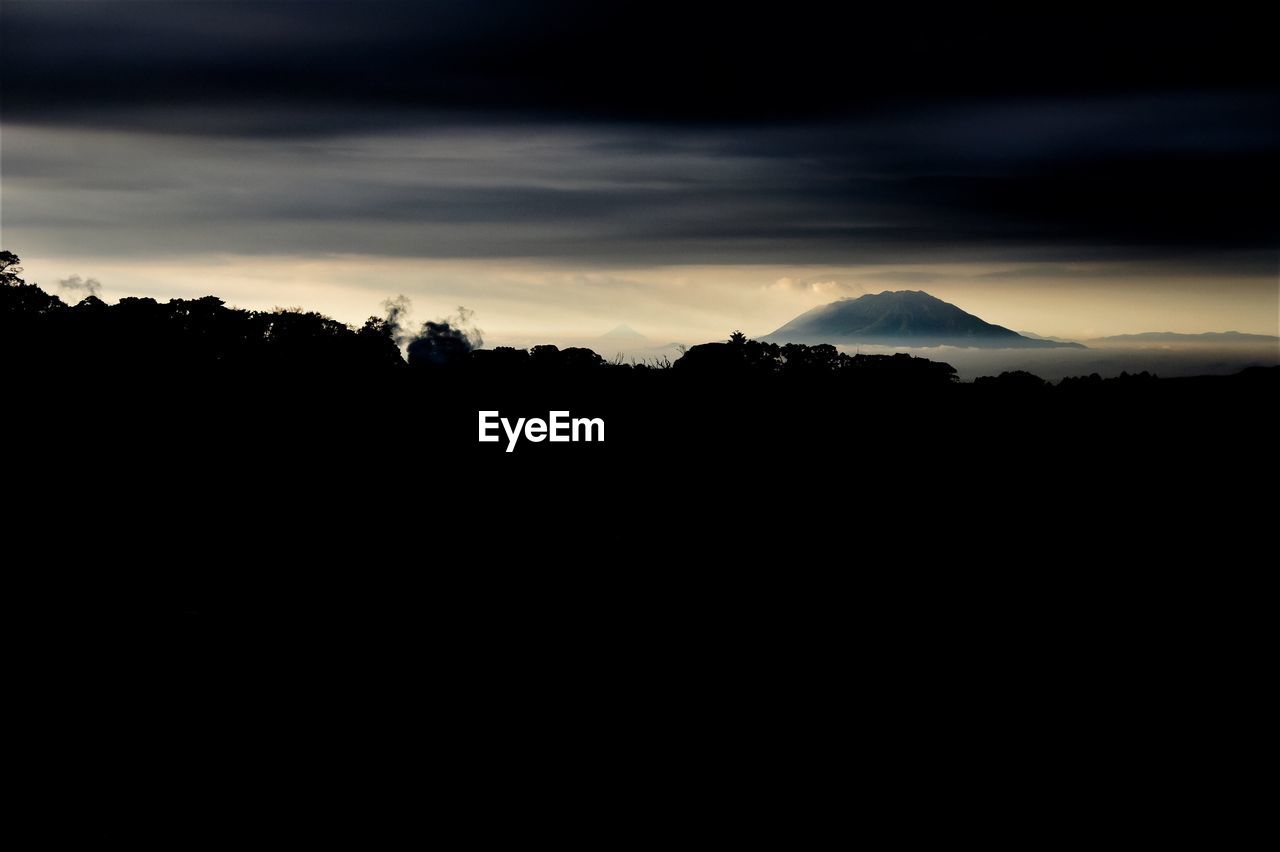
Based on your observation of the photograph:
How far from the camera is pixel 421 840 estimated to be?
839cm

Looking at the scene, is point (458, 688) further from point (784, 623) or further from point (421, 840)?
point (784, 623)

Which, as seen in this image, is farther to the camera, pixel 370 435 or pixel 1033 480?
pixel 370 435

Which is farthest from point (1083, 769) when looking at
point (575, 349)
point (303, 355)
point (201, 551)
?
point (303, 355)

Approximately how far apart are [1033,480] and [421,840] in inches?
542

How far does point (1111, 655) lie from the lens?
11945 mm

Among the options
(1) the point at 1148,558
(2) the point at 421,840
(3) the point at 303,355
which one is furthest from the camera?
(3) the point at 303,355

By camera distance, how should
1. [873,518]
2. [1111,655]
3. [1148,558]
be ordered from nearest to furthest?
[1111,655], [1148,558], [873,518]

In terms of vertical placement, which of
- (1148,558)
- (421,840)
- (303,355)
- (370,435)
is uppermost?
(303,355)

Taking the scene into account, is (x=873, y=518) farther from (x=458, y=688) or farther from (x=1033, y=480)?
(x=458, y=688)

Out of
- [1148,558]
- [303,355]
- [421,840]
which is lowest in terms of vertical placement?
[421,840]

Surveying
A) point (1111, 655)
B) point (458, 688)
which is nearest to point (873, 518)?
point (1111, 655)

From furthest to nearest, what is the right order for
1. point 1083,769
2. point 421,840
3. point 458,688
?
point 458,688 < point 1083,769 < point 421,840

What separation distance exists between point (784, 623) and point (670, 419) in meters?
9.40

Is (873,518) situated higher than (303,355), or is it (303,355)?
(303,355)
